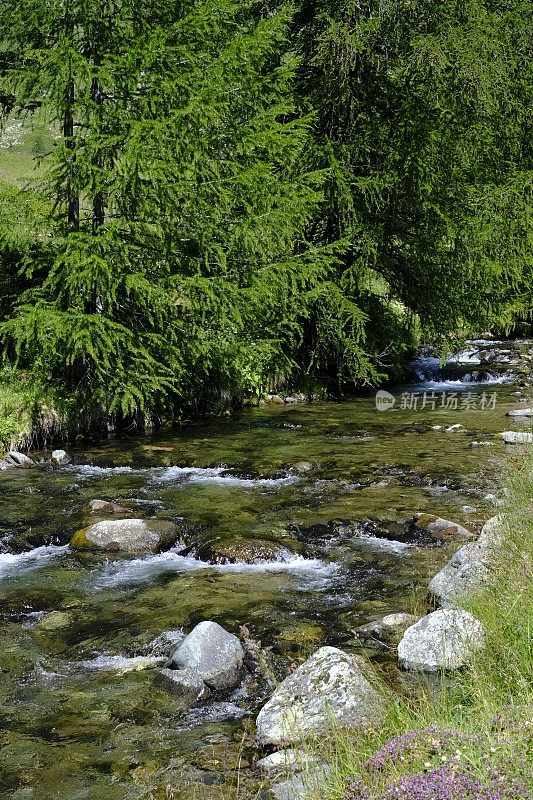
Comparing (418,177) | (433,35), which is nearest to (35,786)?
(418,177)

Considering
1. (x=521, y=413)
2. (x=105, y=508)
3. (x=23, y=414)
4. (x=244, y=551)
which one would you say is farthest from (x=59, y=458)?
(x=521, y=413)

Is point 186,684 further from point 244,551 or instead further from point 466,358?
point 466,358

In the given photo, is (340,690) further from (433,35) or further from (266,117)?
(433,35)

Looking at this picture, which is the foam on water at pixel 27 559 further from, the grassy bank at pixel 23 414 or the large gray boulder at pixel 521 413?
the large gray boulder at pixel 521 413

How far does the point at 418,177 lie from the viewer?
1739 centimetres

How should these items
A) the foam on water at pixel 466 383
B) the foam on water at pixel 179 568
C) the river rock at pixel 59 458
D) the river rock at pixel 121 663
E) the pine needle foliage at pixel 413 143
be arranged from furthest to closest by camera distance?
1. the foam on water at pixel 466 383
2. the pine needle foliage at pixel 413 143
3. the river rock at pixel 59 458
4. the foam on water at pixel 179 568
5. the river rock at pixel 121 663

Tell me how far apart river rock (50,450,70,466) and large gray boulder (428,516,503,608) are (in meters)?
6.69

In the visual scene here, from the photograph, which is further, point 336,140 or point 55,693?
point 336,140

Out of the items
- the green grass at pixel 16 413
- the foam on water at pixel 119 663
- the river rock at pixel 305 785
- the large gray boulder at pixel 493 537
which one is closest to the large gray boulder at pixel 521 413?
the green grass at pixel 16 413

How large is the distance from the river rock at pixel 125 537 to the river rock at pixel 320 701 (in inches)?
146

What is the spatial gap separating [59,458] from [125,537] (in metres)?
3.81

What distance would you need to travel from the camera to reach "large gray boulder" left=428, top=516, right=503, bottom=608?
5450 millimetres

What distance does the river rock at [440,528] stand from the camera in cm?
802

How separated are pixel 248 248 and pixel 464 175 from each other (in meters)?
7.22
